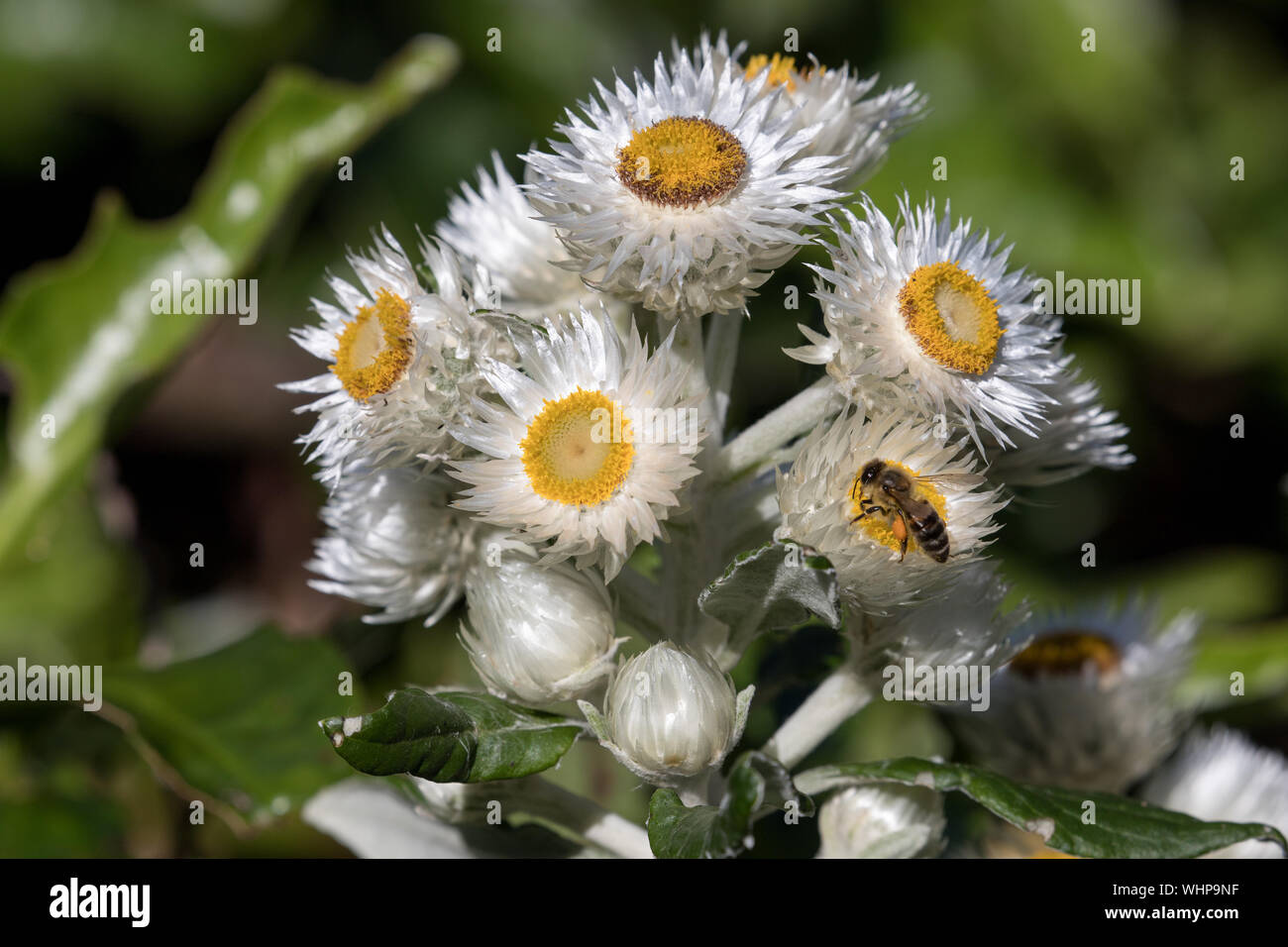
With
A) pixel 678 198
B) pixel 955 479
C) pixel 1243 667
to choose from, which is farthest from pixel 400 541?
pixel 1243 667

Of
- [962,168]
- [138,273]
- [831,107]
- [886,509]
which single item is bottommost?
[886,509]

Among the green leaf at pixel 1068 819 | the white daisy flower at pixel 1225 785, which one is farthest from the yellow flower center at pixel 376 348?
the white daisy flower at pixel 1225 785

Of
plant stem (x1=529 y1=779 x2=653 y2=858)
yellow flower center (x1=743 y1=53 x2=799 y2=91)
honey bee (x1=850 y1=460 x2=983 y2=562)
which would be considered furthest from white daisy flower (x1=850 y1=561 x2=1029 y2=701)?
yellow flower center (x1=743 y1=53 x2=799 y2=91)

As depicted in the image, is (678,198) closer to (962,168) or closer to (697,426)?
(697,426)

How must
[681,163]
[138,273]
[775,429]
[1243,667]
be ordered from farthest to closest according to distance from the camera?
1. [138,273]
2. [1243,667]
3. [775,429]
4. [681,163]

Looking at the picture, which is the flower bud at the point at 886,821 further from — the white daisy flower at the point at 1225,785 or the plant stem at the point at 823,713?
the white daisy flower at the point at 1225,785

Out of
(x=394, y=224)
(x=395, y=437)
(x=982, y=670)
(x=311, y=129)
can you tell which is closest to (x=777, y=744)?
(x=982, y=670)
